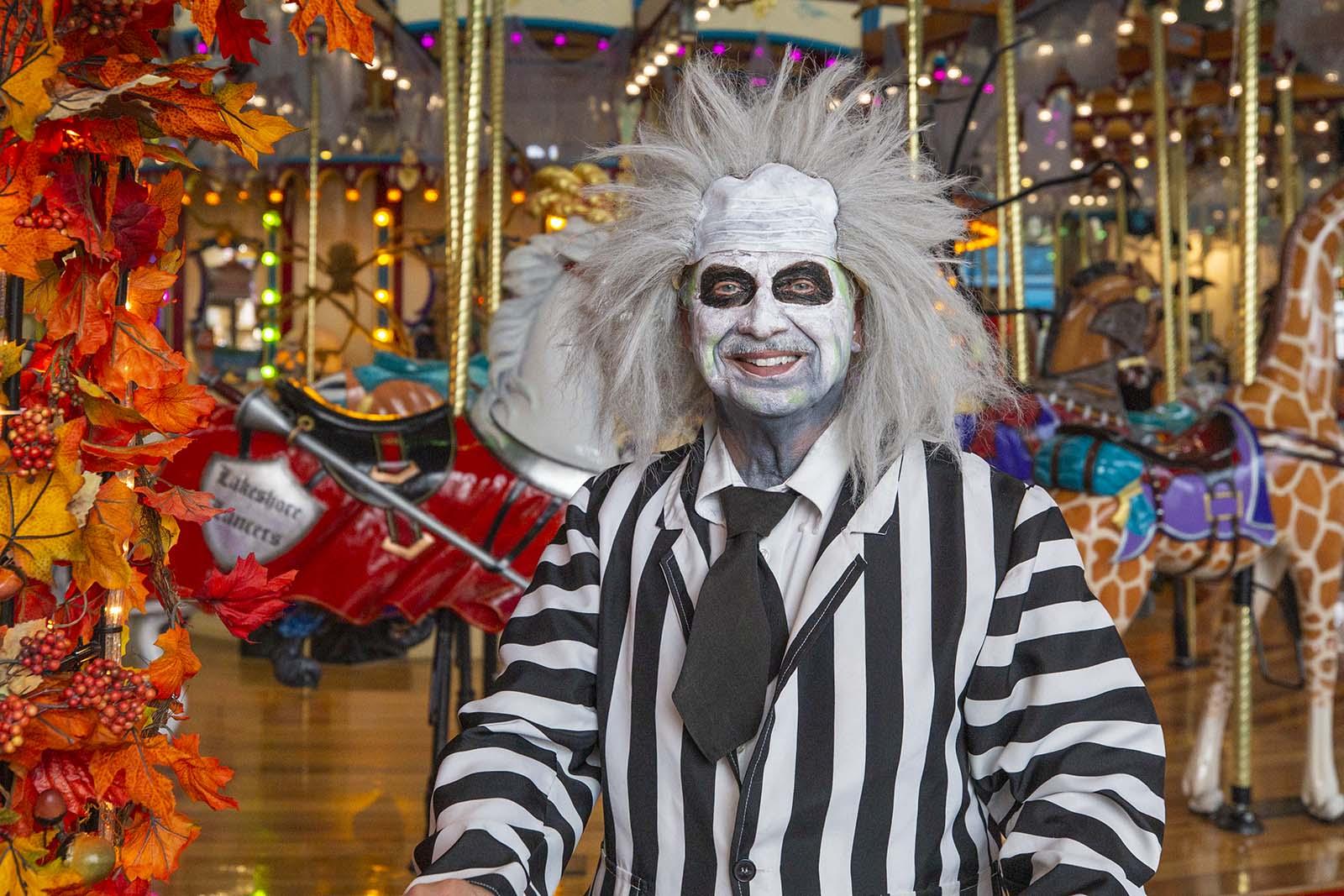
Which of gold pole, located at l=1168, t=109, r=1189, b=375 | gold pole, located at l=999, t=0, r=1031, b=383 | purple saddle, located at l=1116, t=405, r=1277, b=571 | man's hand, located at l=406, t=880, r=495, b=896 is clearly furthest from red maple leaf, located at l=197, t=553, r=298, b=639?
gold pole, located at l=1168, t=109, r=1189, b=375

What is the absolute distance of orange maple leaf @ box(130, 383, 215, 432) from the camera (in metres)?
1.05

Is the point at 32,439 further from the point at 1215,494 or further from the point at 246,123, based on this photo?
the point at 1215,494

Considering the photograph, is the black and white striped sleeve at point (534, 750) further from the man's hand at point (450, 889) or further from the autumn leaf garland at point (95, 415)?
the autumn leaf garland at point (95, 415)

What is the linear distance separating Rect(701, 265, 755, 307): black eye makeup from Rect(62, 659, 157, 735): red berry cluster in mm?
757

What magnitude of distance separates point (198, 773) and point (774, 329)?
2.43 ft

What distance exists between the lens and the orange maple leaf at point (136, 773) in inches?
39.6

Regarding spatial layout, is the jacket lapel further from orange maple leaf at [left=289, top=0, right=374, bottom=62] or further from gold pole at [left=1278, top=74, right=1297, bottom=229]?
gold pole at [left=1278, top=74, right=1297, bottom=229]

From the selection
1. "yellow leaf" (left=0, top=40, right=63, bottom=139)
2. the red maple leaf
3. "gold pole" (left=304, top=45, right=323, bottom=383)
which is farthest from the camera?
"gold pole" (left=304, top=45, right=323, bottom=383)

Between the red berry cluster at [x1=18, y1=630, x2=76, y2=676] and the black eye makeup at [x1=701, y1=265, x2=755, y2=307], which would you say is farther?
the black eye makeup at [x1=701, y1=265, x2=755, y2=307]

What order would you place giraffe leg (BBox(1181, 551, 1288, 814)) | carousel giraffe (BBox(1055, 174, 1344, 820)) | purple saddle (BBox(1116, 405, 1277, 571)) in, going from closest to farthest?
purple saddle (BBox(1116, 405, 1277, 571))
carousel giraffe (BBox(1055, 174, 1344, 820))
giraffe leg (BBox(1181, 551, 1288, 814))

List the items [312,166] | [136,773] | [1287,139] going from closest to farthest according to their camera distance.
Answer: [136,773] → [312,166] → [1287,139]

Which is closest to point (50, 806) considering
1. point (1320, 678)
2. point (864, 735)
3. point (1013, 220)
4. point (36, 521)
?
point (36, 521)

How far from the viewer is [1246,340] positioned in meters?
4.16

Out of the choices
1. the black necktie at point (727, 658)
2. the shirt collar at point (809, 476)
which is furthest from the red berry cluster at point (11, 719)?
the shirt collar at point (809, 476)
